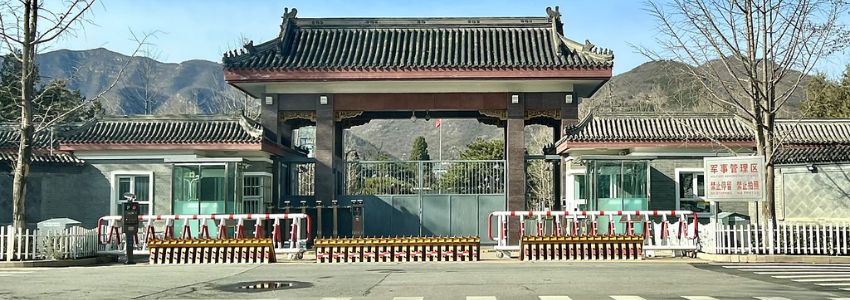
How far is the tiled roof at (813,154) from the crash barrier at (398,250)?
10382mm

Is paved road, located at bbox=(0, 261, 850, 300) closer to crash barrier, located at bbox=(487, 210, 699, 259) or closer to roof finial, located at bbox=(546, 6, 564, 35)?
crash barrier, located at bbox=(487, 210, 699, 259)

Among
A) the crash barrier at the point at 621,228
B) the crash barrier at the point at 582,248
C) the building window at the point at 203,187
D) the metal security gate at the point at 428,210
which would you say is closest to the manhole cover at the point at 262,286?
the crash barrier at the point at 582,248

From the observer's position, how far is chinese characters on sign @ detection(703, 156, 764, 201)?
22531 millimetres

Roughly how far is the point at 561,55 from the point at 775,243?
9401 mm

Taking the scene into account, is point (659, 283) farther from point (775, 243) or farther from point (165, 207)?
point (165, 207)

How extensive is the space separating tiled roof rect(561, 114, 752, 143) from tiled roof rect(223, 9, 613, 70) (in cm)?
201

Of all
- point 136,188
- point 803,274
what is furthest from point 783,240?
point 136,188

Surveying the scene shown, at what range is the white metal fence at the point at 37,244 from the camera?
2188 cm

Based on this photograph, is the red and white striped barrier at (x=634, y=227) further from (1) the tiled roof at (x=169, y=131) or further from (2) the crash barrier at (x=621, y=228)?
(1) the tiled roof at (x=169, y=131)

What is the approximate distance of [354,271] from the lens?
18500mm

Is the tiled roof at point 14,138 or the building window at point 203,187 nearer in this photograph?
the building window at point 203,187

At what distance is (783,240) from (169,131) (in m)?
17.7

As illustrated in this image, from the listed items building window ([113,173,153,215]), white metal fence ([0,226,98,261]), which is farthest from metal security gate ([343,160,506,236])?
Result: white metal fence ([0,226,98,261])

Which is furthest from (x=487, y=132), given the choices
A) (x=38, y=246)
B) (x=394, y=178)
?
(x=38, y=246)
